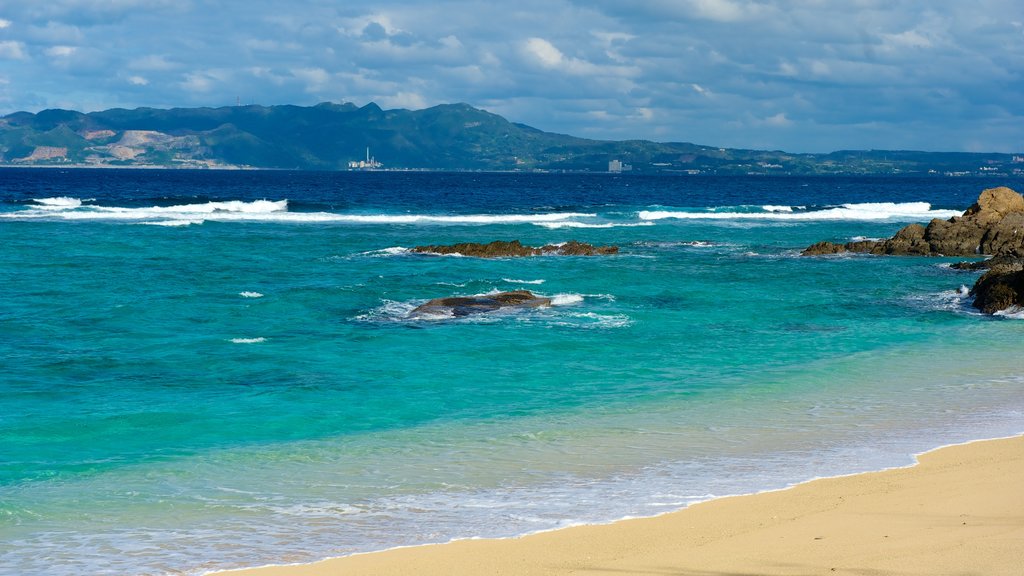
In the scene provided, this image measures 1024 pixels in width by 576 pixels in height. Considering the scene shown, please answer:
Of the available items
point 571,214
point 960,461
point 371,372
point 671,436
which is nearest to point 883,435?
point 960,461

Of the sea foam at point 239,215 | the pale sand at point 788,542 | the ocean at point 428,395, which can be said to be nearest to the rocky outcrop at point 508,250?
the ocean at point 428,395

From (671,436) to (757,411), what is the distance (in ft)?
6.18

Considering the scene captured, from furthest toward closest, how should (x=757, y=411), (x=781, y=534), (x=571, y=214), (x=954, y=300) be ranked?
(x=571, y=214), (x=954, y=300), (x=757, y=411), (x=781, y=534)

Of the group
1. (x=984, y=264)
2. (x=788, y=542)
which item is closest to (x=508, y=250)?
(x=984, y=264)

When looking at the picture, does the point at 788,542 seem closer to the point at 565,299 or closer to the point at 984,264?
the point at 565,299

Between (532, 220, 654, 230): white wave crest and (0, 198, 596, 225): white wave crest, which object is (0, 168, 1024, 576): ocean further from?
(0, 198, 596, 225): white wave crest

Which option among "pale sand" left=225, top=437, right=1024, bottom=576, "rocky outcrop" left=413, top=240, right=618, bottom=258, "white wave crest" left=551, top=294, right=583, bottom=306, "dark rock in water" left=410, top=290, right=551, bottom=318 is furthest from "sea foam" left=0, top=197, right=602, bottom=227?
"pale sand" left=225, top=437, right=1024, bottom=576

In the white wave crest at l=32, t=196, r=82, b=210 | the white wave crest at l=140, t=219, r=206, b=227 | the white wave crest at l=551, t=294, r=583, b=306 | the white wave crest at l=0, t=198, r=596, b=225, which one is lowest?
the white wave crest at l=551, t=294, r=583, b=306

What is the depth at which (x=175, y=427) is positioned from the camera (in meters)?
12.4

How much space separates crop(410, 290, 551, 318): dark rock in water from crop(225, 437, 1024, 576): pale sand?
12370 millimetres

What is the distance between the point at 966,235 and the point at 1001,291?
1453cm

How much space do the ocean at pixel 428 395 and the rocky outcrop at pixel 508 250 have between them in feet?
9.77

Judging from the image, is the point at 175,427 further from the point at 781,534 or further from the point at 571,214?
the point at 571,214

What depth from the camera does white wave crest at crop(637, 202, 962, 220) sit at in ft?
210
